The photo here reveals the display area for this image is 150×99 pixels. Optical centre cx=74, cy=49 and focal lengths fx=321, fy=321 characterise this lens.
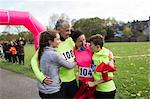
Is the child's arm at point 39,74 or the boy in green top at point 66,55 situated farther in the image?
the boy in green top at point 66,55

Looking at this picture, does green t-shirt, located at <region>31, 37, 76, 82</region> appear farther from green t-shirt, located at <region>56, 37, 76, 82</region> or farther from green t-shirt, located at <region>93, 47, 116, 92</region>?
green t-shirt, located at <region>93, 47, 116, 92</region>

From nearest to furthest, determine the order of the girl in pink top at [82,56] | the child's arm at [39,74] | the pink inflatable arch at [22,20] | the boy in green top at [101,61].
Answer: the child's arm at [39,74] → the boy in green top at [101,61] → the girl in pink top at [82,56] → the pink inflatable arch at [22,20]

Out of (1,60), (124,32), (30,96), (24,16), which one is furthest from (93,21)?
(30,96)

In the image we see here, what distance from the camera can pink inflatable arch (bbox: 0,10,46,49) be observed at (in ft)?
39.7

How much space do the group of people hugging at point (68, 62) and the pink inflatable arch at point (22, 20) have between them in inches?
310

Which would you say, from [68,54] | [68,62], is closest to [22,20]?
[68,54]

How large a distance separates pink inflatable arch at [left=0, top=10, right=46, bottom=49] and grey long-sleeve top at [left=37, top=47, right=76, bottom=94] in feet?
26.7

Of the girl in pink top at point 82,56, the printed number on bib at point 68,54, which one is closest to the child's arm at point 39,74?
the printed number on bib at point 68,54

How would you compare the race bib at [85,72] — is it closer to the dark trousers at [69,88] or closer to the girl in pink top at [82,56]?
the girl in pink top at [82,56]

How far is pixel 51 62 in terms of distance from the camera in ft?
13.1

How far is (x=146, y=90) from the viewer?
7766 mm

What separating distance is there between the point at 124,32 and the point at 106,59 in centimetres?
7994

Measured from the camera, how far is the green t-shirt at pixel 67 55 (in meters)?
4.21

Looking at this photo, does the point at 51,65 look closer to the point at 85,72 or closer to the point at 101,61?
the point at 85,72
